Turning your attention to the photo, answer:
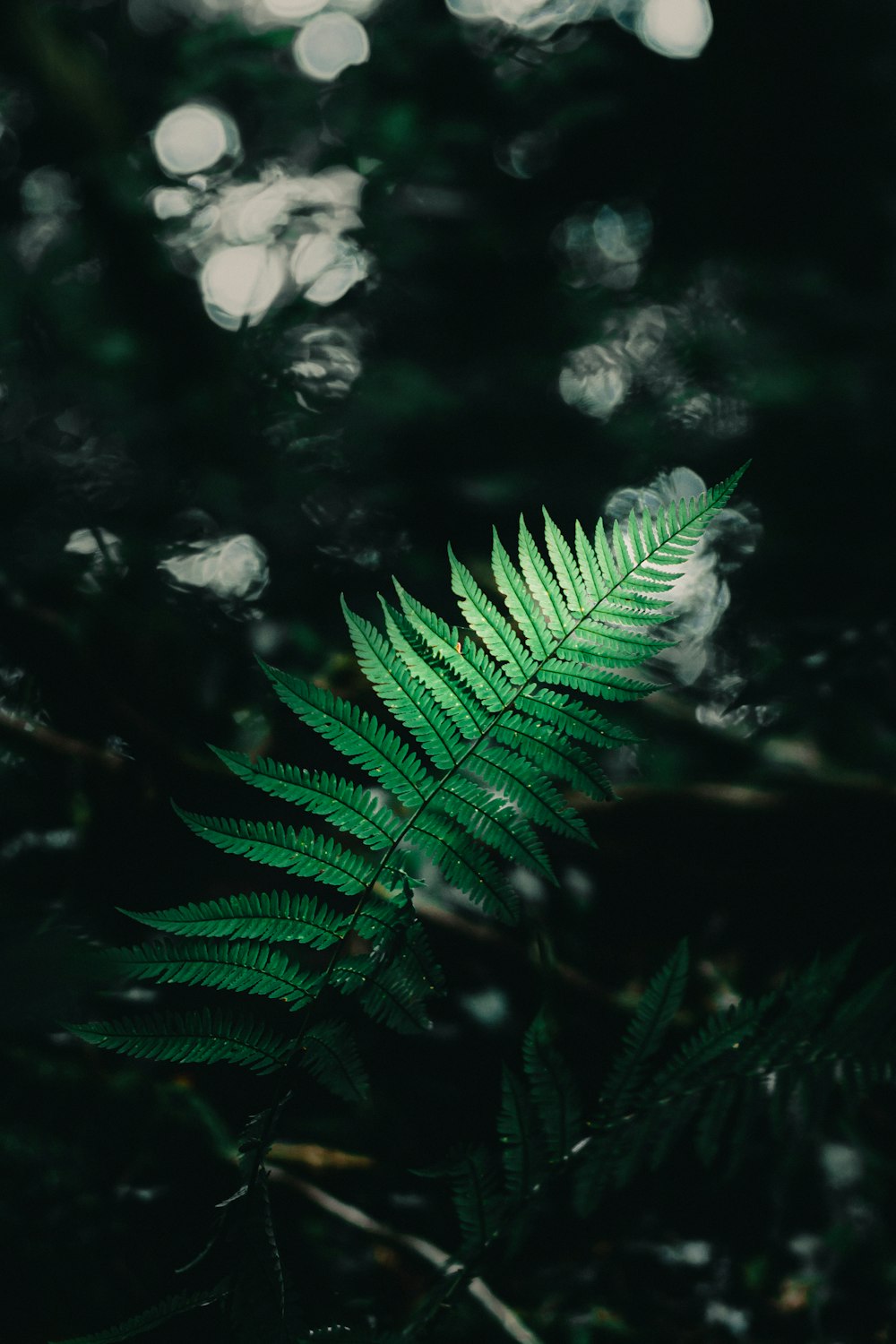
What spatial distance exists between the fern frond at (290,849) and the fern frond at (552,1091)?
0.30m

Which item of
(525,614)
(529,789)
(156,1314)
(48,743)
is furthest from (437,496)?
(156,1314)

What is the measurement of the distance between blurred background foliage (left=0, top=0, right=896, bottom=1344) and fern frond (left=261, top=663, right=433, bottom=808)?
0.34 meters

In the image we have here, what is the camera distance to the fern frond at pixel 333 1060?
92cm

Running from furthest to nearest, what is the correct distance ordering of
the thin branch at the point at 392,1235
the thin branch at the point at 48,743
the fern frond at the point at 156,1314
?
the thin branch at the point at 48,743 < the thin branch at the point at 392,1235 < the fern frond at the point at 156,1314

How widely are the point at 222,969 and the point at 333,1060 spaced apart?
174 mm

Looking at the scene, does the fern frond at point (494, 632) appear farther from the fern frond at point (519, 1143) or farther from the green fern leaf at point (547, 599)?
the fern frond at point (519, 1143)

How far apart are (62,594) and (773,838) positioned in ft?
5.83

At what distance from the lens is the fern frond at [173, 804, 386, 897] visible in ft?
2.89

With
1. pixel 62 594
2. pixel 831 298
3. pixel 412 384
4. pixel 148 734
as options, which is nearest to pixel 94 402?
pixel 62 594

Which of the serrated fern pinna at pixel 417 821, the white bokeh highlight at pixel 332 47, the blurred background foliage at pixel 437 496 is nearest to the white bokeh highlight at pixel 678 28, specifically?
the blurred background foliage at pixel 437 496

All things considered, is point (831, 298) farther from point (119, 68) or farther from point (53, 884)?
point (53, 884)

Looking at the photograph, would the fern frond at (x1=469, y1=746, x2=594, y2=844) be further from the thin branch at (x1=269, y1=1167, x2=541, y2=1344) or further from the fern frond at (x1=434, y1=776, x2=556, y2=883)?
the thin branch at (x1=269, y1=1167, x2=541, y2=1344)

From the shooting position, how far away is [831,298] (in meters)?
2.78

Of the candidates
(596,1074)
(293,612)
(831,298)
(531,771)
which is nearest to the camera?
(531,771)
